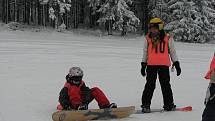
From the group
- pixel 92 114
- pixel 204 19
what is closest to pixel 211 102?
pixel 92 114

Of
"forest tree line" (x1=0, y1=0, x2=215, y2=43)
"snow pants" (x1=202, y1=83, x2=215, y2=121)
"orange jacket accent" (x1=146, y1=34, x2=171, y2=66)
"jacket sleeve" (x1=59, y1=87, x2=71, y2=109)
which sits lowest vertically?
"jacket sleeve" (x1=59, y1=87, x2=71, y2=109)

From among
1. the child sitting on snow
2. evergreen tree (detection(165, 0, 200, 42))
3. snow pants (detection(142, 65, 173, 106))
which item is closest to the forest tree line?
evergreen tree (detection(165, 0, 200, 42))

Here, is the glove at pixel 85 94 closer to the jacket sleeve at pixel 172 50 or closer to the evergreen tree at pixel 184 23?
the jacket sleeve at pixel 172 50

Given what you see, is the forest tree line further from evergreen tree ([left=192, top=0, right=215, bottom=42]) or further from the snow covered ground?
the snow covered ground

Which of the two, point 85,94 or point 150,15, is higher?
point 150,15

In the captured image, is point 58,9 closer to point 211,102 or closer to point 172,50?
point 172,50

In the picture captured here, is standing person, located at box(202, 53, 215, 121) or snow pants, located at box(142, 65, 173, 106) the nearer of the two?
standing person, located at box(202, 53, 215, 121)

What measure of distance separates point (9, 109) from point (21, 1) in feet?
125

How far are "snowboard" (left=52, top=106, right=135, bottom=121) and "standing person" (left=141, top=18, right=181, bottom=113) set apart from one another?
773 millimetres

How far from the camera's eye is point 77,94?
27.1 ft

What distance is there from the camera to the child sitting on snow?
8141 mm

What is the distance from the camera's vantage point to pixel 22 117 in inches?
324

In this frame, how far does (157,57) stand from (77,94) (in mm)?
1700

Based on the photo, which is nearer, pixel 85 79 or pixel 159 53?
pixel 159 53
